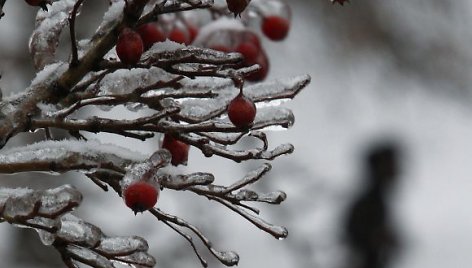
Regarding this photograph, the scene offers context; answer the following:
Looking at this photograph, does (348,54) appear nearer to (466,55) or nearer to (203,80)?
(466,55)

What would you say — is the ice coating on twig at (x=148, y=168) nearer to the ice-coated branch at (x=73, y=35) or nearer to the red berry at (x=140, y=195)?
the red berry at (x=140, y=195)

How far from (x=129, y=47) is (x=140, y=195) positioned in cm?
20

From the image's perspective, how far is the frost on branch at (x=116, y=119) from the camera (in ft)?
4.64

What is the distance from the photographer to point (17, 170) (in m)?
1.41

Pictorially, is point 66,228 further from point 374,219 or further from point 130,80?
point 374,219

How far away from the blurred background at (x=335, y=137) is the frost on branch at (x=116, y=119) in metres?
0.26

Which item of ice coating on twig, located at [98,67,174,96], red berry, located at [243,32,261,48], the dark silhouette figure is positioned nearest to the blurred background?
the dark silhouette figure

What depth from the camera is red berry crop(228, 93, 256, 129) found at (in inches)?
58.6

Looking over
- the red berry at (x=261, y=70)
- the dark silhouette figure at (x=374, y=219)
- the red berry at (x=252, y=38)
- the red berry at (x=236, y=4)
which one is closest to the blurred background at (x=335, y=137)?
the dark silhouette figure at (x=374, y=219)

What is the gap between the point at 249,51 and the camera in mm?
2510

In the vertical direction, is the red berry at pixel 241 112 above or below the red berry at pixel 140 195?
above

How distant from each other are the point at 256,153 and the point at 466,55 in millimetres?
6321

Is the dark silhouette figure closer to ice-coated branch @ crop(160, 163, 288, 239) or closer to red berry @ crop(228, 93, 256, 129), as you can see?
ice-coated branch @ crop(160, 163, 288, 239)

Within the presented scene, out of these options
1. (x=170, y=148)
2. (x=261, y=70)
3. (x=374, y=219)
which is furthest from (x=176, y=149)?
(x=374, y=219)
